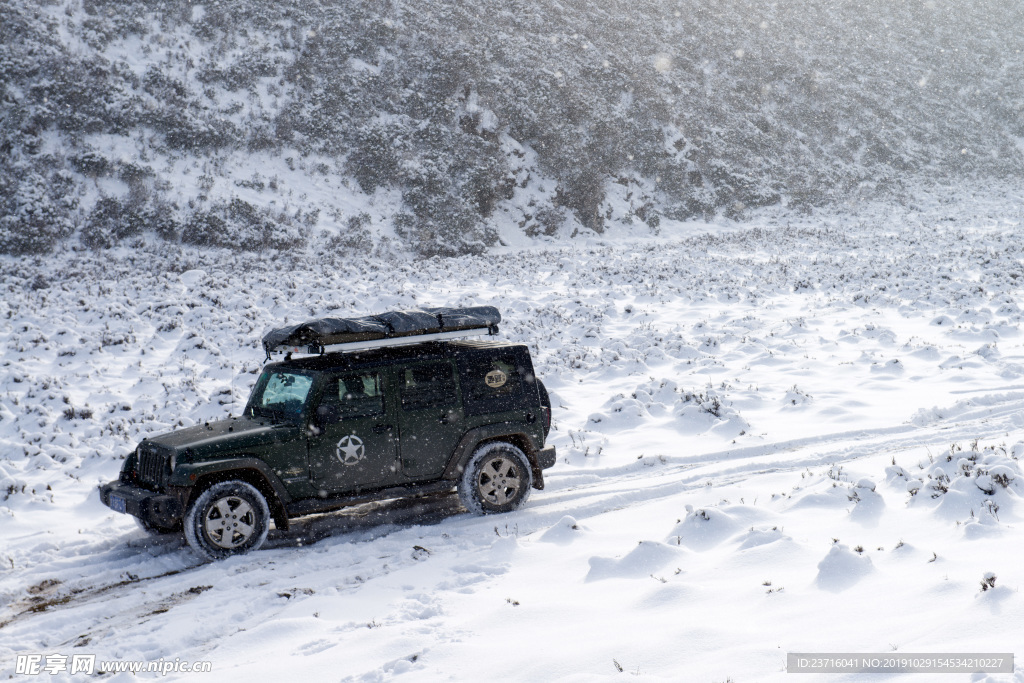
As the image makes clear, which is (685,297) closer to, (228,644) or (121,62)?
(228,644)

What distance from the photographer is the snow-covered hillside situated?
2855 cm

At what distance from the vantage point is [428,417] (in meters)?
8.07

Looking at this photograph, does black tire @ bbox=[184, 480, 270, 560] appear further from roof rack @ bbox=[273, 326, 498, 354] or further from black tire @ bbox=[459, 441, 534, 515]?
black tire @ bbox=[459, 441, 534, 515]

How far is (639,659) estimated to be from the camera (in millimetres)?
4477

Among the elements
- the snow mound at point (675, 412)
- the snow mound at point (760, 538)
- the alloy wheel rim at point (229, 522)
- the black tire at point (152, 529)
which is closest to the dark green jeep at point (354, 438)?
the alloy wheel rim at point (229, 522)

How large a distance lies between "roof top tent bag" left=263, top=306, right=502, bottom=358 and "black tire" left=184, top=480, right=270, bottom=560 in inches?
61.9

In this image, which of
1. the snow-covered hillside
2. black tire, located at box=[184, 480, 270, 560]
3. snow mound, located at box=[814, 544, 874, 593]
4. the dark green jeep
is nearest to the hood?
the dark green jeep

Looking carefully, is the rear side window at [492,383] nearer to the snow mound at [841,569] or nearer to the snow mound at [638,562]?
the snow mound at [638,562]

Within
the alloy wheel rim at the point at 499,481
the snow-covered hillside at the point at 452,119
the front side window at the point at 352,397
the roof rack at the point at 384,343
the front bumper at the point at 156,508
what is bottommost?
the alloy wheel rim at the point at 499,481

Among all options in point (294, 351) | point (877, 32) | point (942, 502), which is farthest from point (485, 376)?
point (877, 32)

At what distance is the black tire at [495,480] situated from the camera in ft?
26.8

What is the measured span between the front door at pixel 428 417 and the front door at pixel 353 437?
0.15m

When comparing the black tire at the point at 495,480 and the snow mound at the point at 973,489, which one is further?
the black tire at the point at 495,480

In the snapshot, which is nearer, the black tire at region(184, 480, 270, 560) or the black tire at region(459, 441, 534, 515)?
the black tire at region(184, 480, 270, 560)
